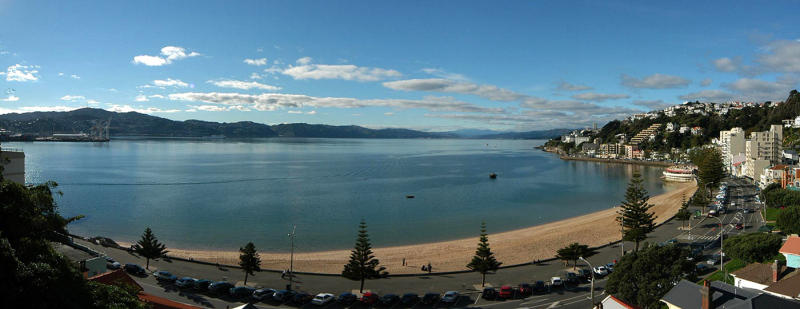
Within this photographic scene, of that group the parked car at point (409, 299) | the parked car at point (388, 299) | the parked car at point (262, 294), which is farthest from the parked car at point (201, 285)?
the parked car at point (409, 299)

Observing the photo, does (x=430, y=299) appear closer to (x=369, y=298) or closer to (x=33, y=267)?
(x=369, y=298)

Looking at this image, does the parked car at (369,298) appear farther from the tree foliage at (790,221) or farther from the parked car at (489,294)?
the tree foliage at (790,221)

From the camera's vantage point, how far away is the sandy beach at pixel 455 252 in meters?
19.3

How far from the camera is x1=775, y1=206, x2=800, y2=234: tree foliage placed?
18386 mm

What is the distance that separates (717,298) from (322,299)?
408 inches

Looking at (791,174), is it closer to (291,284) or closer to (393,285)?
(393,285)

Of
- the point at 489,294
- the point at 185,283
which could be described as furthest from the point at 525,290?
the point at 185,283

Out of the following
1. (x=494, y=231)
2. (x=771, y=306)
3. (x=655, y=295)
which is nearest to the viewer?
(x=771, y=306)

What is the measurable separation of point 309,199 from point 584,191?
3020cm

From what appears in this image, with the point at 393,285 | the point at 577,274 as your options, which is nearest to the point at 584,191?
the point at 577,274

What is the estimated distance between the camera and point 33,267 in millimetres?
4543

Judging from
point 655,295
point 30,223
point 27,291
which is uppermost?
point 30,223

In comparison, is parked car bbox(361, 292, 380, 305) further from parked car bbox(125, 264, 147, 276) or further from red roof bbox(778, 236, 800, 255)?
red roof bbox(778, 236, 800, 255)

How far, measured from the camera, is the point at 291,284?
15.2 m
